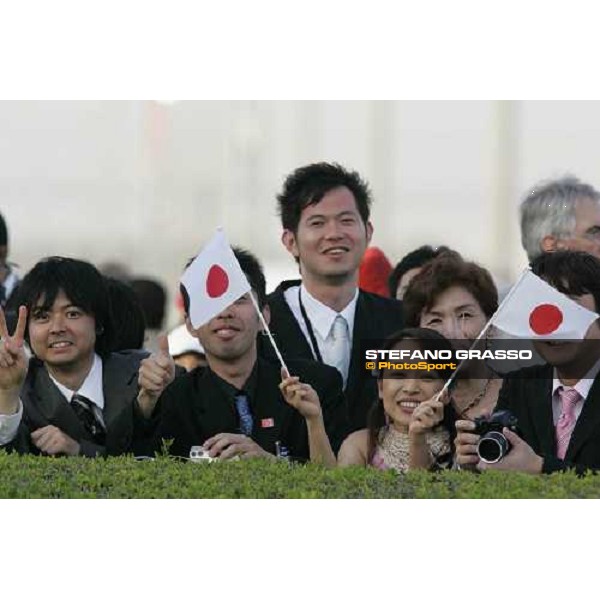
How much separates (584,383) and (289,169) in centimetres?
195

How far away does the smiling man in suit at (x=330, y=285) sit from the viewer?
8680 mm

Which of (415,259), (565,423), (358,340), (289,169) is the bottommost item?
(565,423)

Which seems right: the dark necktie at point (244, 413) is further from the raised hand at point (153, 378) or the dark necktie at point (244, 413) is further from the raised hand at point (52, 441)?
the raised hand at point (52, 441)

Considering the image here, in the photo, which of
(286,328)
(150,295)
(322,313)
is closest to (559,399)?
(322,313)

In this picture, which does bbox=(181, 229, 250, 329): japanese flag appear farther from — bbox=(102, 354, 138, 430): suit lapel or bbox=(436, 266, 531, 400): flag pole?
bbox=(436, 266, 531, 400): flag pole

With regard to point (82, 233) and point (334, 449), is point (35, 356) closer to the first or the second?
point (82, 233)

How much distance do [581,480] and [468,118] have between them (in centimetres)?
209

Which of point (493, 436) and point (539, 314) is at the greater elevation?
point (539, 314)

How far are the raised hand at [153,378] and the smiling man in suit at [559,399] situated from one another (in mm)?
1592

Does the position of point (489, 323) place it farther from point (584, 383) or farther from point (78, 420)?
point (78, 420)

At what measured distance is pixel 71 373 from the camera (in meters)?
8.76

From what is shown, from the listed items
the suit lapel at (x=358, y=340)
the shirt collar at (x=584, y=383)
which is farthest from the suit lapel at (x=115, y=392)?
the shirt collar at (x=584, y=383)

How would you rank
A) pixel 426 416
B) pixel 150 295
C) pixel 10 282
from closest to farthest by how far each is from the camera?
pixel 426 416 < pixel 150 295 < pixel 10 282

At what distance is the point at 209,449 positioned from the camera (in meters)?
8.70
